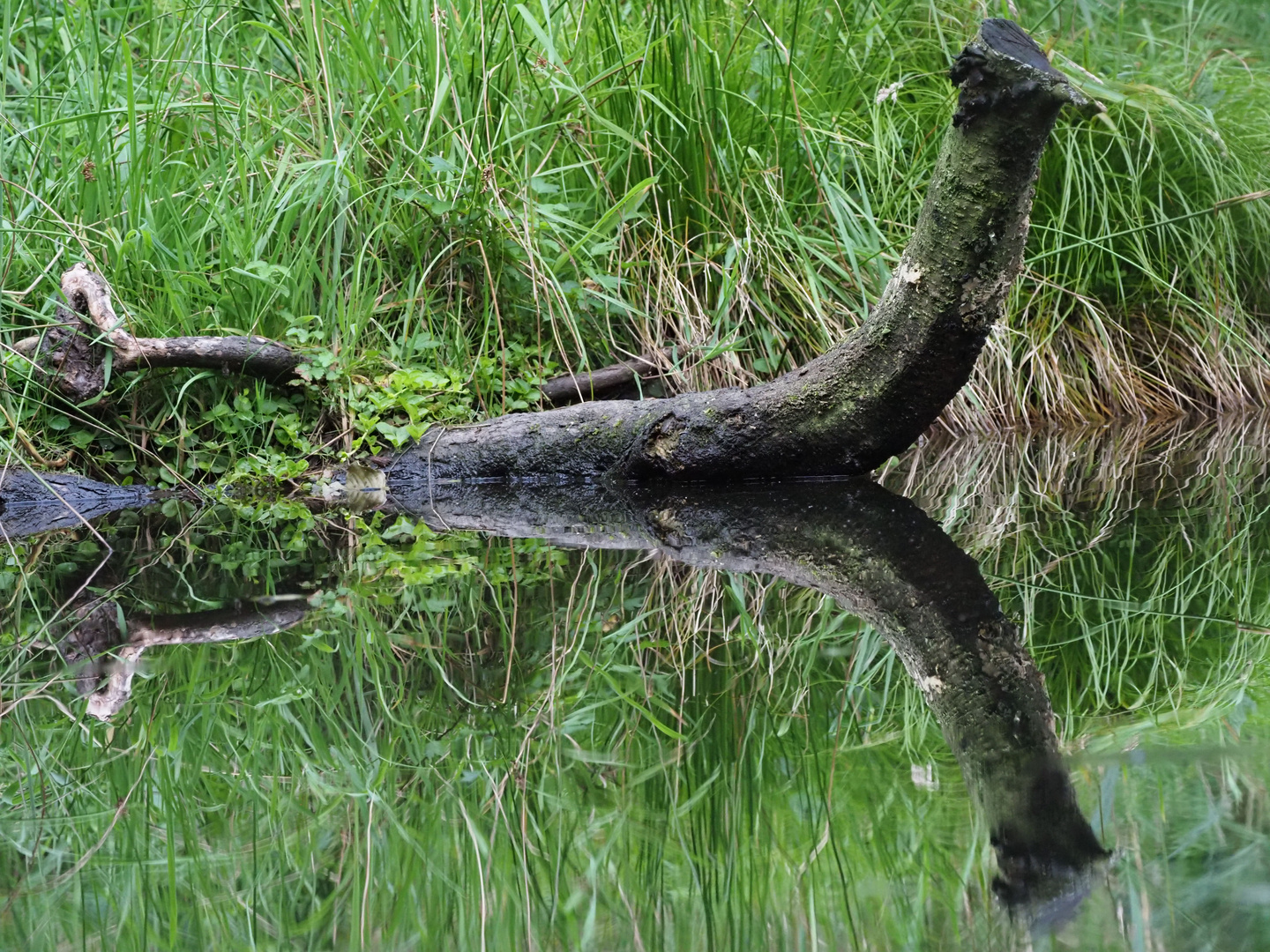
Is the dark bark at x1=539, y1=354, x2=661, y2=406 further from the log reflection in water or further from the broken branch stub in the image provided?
the log reflection in water

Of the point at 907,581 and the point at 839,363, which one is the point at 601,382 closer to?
the point at 839,363

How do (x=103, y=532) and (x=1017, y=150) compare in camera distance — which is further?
(x=103, y=532)

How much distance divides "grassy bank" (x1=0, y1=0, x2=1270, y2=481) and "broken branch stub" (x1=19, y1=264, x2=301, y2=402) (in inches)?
3.0

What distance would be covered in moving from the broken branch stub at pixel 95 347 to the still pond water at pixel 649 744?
2.69 feet

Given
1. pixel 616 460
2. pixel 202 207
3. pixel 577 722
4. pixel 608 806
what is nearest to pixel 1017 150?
pixel 616 460

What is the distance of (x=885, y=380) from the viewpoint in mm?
2344

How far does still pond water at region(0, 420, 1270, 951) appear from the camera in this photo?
2.50 ft

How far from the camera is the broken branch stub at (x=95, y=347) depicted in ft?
8.47

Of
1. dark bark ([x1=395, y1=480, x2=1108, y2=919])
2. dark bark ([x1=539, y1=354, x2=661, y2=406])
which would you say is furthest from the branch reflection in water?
dark bark ([x1=539, y1=354, x2=661, y2=406])

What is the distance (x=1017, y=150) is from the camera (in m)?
1.98

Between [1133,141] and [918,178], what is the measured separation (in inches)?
35.5

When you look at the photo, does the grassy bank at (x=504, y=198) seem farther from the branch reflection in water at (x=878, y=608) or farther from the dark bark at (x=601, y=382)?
the branch reflection in water at (x=878, y=608)

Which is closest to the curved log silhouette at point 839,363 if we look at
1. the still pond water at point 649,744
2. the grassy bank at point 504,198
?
the grassy bank at point 504,198

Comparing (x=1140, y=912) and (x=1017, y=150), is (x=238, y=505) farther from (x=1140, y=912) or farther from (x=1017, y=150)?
(x=1140, y=912)
